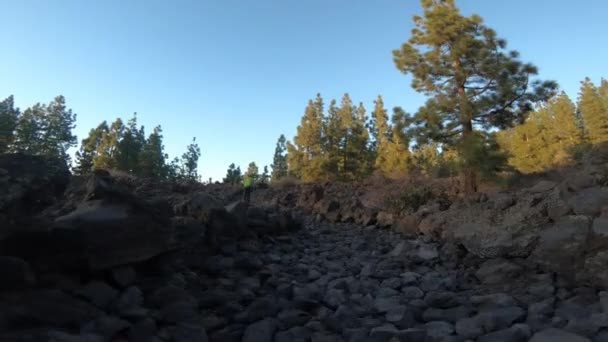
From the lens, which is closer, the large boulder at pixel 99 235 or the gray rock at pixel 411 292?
the large boulder at pixel 99 235

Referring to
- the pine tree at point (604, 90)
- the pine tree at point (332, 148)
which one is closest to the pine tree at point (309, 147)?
the pine tree at point (332, 148)

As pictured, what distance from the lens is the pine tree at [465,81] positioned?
45.5 feet

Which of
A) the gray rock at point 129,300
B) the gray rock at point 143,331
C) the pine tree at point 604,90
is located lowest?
the gray rock at point 143,331

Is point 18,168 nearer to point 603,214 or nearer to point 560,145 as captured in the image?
point 603,214

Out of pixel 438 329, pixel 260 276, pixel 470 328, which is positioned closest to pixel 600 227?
pixel 470 328

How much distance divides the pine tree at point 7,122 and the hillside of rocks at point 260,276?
40.9 m

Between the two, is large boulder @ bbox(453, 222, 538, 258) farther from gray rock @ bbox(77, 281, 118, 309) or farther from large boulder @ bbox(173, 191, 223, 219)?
gray rock @ bbox(77, 281, 118, 309)

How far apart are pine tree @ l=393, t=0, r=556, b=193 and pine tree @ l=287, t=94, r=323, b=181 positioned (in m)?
17.0

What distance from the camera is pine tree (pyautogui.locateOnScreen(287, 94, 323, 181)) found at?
1253 inches

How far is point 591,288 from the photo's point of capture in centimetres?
438

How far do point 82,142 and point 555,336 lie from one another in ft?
179

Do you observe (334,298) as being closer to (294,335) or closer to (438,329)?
(294,335)

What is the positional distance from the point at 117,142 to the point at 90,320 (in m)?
47.0

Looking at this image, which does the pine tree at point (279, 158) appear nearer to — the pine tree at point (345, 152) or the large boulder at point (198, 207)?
the pine tree at point (345, 152)
